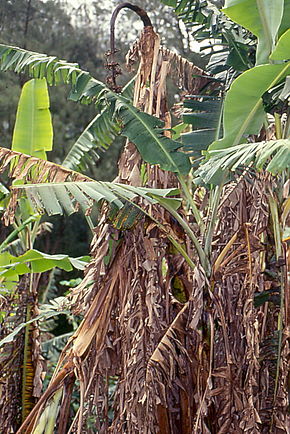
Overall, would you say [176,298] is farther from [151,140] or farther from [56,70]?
[56,70]

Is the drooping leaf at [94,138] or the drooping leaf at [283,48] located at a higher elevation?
the drooping leaf at [283,48]

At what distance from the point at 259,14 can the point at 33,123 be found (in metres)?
1.86

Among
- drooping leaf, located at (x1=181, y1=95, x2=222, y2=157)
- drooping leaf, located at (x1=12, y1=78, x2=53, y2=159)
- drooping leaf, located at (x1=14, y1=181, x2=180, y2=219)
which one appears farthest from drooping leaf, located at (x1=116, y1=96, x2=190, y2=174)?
drooping leaf, located at (x1=12, y1=78, x2=53, y2=159)

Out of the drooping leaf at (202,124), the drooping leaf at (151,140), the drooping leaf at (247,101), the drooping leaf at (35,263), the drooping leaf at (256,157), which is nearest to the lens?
the drooping leaf at (256,157)

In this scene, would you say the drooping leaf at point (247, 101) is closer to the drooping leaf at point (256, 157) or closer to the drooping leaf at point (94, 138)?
the drooping leaf at point (256, 157)

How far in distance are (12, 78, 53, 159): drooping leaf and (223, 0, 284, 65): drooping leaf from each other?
5.54 ft

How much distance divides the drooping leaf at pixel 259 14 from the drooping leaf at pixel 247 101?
252mm

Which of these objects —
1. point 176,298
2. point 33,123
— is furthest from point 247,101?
point 33,123

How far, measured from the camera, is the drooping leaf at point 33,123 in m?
3.77

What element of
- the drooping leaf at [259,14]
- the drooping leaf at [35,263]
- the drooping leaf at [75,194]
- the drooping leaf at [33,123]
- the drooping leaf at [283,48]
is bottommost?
the drooping leaf at [35,263]

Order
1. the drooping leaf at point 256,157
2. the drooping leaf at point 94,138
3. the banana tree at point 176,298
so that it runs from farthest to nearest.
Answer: the drooping leaf at point 94,138 < the banana tree at point 176,298 < the drooping leaf at point 256,157

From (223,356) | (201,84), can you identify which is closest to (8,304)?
(223,356)

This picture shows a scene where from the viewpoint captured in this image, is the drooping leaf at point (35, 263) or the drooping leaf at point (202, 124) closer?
the drooping leaf at point (202, 124)

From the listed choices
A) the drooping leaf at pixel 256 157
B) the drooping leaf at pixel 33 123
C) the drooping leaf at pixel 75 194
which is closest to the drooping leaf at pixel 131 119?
the drooping leaf at pixel 75 194
